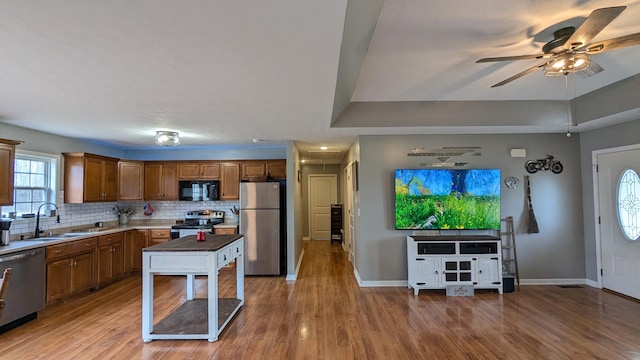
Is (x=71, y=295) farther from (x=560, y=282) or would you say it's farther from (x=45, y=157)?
(x=560, y=282)

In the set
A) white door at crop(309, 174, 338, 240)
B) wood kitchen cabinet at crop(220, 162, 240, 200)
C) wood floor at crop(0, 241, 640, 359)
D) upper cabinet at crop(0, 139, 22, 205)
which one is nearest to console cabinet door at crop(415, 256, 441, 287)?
wood floor at crop(0, 241, 640, 359)

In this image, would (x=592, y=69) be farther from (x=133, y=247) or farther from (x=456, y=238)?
(x=133, y=247)

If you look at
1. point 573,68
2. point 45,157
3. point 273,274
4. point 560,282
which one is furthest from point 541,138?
point 45,157

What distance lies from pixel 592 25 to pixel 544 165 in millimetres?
3415

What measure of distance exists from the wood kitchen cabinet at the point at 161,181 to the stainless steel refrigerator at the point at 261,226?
146 centimetres

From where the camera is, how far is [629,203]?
4164 millimetres

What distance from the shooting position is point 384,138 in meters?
4.89

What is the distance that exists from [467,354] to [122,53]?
3533 mm

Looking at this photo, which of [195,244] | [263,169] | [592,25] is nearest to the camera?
[592,25]

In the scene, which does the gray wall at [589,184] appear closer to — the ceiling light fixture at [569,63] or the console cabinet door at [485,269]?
the console cabinet door at [485,269]

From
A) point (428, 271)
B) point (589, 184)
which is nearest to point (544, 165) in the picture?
point (589, 184)

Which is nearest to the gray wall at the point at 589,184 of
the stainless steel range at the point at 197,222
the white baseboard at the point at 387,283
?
the white baseboard at the point at 387,283

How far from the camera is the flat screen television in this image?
15.4 ft

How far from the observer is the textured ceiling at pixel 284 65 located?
66.3 inches
